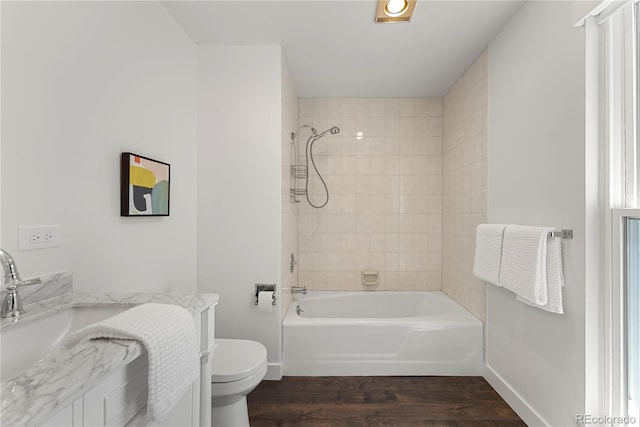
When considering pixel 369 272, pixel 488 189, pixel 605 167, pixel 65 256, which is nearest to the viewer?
pixel 65 256

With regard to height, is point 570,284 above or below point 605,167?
below

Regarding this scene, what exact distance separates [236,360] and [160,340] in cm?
103

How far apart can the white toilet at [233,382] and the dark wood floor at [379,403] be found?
0.90 ft

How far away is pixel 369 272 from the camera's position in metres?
3.36

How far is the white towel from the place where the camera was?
2.64ft

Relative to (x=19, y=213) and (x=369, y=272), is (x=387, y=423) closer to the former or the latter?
(x=369, y=272)

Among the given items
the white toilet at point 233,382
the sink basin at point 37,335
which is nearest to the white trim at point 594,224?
the white toilet at point 233,382

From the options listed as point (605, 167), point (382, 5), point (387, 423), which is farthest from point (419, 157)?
point (387, 423)

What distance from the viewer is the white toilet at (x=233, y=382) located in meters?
1.63

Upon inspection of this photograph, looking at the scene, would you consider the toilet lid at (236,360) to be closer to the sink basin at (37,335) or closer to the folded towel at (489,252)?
the sink basin at (37,335)

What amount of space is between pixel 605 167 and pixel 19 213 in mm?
2264

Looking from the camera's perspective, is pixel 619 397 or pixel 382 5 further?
pixel 382 5

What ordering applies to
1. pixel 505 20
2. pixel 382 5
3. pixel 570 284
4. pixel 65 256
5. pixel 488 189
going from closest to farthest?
pixel 65 256 < pixel 570 284 < pixel 382 5 < pixel 505 20 < pixel 488 189

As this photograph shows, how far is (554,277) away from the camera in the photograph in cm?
160
